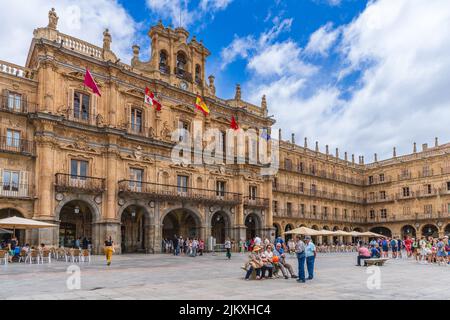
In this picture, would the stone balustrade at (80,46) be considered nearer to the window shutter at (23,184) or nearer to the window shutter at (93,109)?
the window shutter at (93,109)

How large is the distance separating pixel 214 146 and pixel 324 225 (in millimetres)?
23873

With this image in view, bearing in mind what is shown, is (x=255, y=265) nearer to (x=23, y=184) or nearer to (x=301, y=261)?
(x=301, y=261)

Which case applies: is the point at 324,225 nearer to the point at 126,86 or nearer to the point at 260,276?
the point at 126,86

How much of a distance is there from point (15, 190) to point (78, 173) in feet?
13.1

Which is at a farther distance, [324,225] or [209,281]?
[324,225]

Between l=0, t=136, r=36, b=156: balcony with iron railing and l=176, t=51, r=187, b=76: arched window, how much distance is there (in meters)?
14.4

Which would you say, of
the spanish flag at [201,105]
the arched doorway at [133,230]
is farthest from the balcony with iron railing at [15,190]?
the spanish flag at [201,105]

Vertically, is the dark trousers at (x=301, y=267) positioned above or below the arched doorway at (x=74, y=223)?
below

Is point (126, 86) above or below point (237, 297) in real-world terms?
above

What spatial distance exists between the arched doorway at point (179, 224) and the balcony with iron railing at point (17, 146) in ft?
41.3

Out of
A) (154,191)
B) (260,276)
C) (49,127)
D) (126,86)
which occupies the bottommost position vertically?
(260,276)

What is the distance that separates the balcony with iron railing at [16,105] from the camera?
2584 centimetres
